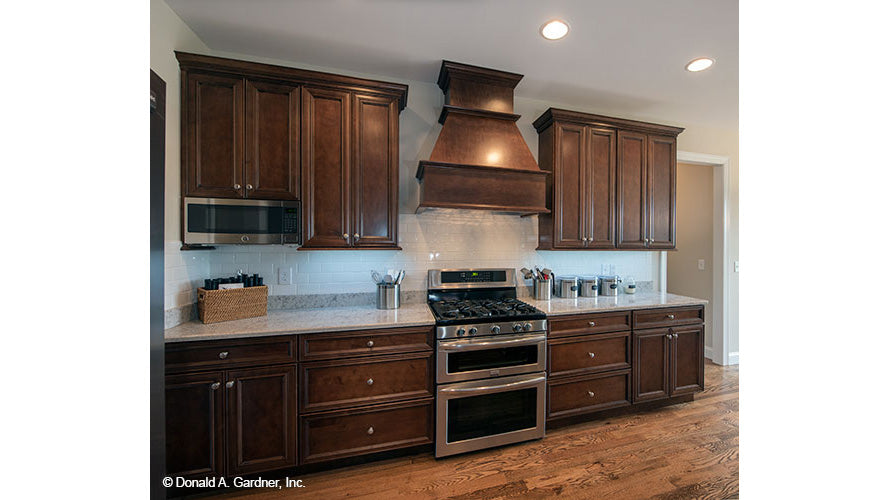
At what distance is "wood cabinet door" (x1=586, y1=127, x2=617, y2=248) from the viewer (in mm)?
2604

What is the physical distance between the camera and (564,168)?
254cm

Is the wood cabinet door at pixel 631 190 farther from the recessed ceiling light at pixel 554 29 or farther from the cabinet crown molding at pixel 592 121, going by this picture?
the recessed ceiling light at pixel 554 29

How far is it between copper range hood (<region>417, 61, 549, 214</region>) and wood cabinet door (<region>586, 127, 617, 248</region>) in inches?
20.3

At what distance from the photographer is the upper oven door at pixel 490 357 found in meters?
1.90

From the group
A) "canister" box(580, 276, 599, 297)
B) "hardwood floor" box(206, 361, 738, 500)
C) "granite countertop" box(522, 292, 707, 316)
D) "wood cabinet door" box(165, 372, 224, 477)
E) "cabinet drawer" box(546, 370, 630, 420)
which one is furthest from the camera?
"canister" box(580, 276, 599, 297)

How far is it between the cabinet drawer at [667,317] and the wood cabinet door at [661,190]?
602 millimetres

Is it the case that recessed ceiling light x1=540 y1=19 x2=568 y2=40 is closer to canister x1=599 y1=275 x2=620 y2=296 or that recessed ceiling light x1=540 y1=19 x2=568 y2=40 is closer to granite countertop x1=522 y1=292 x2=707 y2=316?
granite countertop x1=522 y1=292 x2=707 y2=316

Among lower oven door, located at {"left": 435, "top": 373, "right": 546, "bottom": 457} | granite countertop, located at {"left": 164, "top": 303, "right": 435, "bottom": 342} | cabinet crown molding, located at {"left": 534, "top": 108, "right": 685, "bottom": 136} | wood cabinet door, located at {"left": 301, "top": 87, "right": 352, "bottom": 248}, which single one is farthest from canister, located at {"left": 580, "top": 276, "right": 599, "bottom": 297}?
wood cabinet door, located at {"left": 301, "top": 87, "right": 352, "bottom": 248}

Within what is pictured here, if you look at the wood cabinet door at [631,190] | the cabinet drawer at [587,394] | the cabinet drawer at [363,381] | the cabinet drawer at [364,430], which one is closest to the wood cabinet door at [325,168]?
the cabinet drawer at [363,381]

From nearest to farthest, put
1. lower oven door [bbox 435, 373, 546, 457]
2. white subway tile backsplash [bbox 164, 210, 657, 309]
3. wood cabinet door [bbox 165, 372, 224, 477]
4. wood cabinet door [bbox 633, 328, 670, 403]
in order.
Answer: wood cabinet door [bbox 165, 372, 224, 477] → lower oven door [bbox 435, 373, 546, 457] → white subway tile backsplash [bbox 164, 210, 657, 309] → wood cabinet door [bbox 633, 328, 670, 403]

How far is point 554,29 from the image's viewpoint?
6.10 ft
